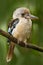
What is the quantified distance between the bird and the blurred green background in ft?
0.11

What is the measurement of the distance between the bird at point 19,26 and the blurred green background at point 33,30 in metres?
0.03

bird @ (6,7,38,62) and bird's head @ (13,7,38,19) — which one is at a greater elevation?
bird's head @ (13,7,38,19)

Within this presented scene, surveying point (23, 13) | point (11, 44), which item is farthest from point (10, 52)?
point (23, 13)

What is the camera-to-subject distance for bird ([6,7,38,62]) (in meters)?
0.93

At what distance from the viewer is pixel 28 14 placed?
917mm

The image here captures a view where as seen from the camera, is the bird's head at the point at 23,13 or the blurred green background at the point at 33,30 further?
the blurred green background at the point at 33,30

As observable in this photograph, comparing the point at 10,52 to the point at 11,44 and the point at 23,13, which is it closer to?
the point at 11,44

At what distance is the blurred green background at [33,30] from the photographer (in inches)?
39.6

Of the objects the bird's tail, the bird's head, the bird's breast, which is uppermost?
the bird's head

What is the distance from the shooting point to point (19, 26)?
3.20 feet

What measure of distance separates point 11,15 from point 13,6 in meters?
0.04

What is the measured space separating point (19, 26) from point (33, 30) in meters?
0.06

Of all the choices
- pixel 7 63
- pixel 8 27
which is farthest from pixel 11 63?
pixel 8 27

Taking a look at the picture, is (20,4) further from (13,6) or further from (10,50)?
(10,50)
